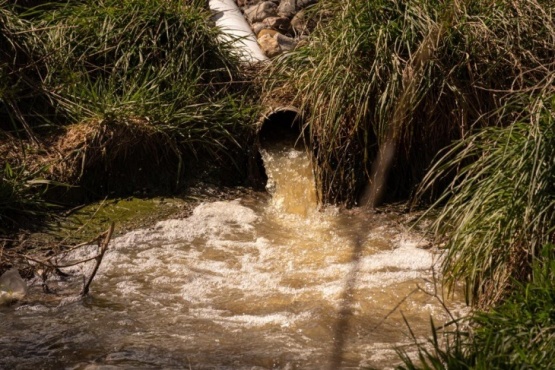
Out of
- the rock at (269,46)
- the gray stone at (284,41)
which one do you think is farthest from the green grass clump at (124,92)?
the gray stone at (284,41)

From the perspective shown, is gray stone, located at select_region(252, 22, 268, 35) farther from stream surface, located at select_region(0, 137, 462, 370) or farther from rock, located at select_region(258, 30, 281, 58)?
stream surface, located at select_region(0, 137, 462, 370)

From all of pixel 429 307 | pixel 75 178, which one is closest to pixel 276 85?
pixel 75 178

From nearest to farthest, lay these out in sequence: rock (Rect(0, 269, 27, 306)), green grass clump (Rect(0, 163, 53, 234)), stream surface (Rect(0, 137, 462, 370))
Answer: stream surface (Rect(0, 137, 462, 370))
rock (Rect(0, 269, 27, 306))
green grass clump (Rect(0, 163, 53, 234))

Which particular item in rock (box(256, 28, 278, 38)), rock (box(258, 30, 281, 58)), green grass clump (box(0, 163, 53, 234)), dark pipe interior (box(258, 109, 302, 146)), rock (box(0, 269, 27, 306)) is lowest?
rock (box(0, 269, 27, 306))

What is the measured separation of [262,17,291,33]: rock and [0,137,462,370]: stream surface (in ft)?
11.6

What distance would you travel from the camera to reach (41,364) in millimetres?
5324

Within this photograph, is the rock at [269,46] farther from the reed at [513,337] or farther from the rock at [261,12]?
the reed at [513,337]

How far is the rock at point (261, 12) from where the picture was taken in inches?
460

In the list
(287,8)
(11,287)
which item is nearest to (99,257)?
(11,287)

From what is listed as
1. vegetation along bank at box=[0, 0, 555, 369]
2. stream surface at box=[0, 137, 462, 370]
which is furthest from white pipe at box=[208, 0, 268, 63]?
stream surface at box=[0, 137, 462, 370]

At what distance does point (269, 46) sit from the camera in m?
10.6

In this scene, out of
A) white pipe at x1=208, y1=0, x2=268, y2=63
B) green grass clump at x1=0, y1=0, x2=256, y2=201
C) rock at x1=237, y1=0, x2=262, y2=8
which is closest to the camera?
green grass clump at x1=0, y1=0, x2=256, y2=201

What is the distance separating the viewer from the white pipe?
31.0 feet

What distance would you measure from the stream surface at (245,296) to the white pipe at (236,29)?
164cm
